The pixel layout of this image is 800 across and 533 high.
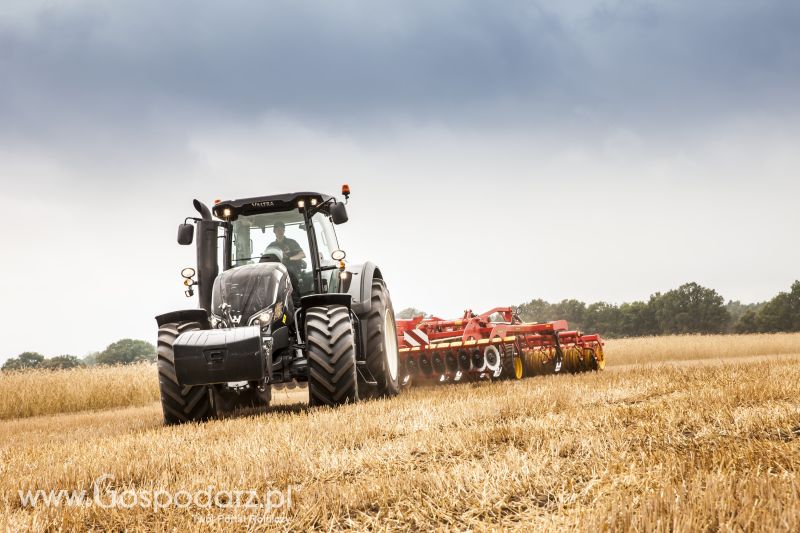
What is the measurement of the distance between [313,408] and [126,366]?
13268mm

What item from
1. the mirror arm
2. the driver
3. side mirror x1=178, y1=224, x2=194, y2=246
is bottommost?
the driver

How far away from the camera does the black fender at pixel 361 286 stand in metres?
8.06

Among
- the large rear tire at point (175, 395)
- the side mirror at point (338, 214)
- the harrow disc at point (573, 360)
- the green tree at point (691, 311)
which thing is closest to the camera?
the large rear tire at point (175, 395)

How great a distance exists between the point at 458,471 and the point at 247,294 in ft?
13.9

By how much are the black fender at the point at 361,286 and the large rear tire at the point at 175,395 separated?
6.70 ft

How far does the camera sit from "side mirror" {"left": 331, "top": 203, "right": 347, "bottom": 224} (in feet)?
25.6

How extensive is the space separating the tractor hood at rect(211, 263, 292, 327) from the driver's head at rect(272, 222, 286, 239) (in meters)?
0.87

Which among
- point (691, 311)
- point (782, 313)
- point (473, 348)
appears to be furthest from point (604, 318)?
point (473, 348)

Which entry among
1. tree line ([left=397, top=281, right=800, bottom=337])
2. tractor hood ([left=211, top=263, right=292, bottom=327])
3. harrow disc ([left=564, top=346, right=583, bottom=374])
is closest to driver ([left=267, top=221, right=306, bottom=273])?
tractor hood ([left=211, top=263, right=292, bottom=327])

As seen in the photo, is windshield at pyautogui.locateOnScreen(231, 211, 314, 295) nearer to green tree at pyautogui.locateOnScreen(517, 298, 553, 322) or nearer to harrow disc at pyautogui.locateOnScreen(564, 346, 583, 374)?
harrow disc at pyautogui.locateOnScreen(564, 346, 583, 374)

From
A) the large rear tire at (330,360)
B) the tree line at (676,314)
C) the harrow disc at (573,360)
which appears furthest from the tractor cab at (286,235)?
the tree line at (676,314)

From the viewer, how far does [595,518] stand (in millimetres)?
2379

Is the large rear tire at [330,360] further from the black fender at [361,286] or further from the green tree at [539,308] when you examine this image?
the green tree at [539,308]

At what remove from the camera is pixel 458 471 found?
3270 millimetres
